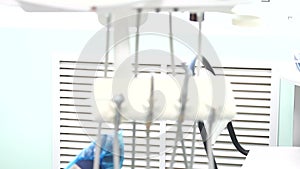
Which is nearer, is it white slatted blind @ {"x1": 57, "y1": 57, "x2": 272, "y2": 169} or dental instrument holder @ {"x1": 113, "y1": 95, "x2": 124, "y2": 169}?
dental instrument holder @ {"x1": 113, "y1": 95, "x2": 124, "y2": 169}

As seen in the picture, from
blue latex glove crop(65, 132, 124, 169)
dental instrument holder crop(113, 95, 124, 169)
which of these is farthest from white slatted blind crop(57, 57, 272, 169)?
dental instrument holder crop(113, 95, 124, 169)

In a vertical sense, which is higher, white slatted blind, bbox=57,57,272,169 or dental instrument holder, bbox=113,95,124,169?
white slatted blind, bbox=57,57,272,169

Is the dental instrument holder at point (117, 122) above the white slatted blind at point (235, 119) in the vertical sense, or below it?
below

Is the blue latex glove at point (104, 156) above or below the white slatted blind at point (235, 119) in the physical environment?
below

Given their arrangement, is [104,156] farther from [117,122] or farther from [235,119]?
[235,119]

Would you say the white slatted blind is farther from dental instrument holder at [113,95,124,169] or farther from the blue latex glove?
dental instrument holder at [113,95,124,169]

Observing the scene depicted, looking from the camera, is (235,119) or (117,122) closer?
(117,122)

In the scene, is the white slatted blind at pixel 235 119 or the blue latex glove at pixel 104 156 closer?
the blue latex glove at pixel 104 156

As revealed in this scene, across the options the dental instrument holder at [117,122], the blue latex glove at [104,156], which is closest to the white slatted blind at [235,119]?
the blue latex glove at [104,156]

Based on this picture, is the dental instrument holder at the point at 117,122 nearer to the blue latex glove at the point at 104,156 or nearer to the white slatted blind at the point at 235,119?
the blue latex glove at the point at 104,156

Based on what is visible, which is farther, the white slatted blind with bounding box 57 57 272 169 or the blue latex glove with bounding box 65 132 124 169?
the white slatted blind with bounding box 57 57 272 169

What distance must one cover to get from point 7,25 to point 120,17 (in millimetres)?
1596

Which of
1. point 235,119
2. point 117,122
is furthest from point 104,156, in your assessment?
point 235,119

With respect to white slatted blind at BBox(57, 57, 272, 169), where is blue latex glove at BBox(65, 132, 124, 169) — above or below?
below
